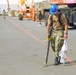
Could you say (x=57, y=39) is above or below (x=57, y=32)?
below

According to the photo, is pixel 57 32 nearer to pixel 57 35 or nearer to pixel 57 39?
pixel 57 35

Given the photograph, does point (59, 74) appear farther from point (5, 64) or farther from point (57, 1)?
point (57, 1)

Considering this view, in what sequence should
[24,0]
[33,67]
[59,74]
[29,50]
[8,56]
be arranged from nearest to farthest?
[59,74]
[33,67]
[8,56]
[29,50]
[24,0]

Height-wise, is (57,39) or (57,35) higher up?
(57,35)

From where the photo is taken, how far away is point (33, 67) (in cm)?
927

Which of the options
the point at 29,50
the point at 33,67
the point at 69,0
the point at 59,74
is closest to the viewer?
the point at 59,74

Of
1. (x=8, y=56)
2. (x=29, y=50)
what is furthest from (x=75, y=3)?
(x=8, y=56)

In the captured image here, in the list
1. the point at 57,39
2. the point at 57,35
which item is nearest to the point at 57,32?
the point at 57,35

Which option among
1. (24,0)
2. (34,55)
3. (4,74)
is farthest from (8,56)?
(24,0)

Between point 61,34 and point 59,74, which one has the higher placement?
point 61,34

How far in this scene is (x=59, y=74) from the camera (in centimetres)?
829

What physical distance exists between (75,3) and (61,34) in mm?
15987

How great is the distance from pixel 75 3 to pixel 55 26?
1598 cm

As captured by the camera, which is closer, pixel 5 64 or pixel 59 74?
pixel 59 74
